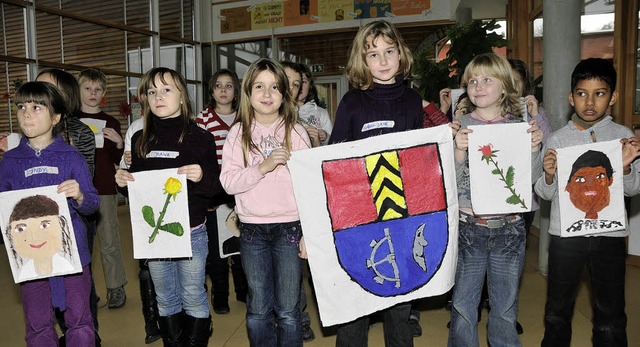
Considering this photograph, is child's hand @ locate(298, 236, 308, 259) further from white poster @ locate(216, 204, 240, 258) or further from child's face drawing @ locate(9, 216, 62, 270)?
white poster @ locate(216, 204, 240, 258)

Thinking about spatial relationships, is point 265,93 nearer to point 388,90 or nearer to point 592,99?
point 388,90

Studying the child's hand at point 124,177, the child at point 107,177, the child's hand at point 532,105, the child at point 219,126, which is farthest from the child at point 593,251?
the child at point 107,177

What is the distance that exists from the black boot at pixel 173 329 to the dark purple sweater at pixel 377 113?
3.70ft

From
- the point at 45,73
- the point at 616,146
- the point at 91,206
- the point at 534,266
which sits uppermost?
the point at 45,73

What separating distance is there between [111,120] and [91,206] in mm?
1296

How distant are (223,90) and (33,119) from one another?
53.1 inches

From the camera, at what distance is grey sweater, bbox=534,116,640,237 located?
6.97 feet

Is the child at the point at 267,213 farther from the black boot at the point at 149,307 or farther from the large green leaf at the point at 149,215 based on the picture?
the black boot at the point at 149,307

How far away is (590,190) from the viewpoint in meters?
2.09

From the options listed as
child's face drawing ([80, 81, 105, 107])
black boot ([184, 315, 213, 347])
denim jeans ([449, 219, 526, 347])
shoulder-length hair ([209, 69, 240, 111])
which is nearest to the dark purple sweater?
denim jeans ([449, 219, 526, 347])

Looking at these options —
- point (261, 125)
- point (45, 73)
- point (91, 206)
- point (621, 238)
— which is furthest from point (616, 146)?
point (45, 73)

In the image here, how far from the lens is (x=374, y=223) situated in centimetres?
207

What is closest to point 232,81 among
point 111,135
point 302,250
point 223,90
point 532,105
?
point 223,90

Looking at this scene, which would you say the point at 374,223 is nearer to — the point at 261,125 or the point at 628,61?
the point at 261,125
